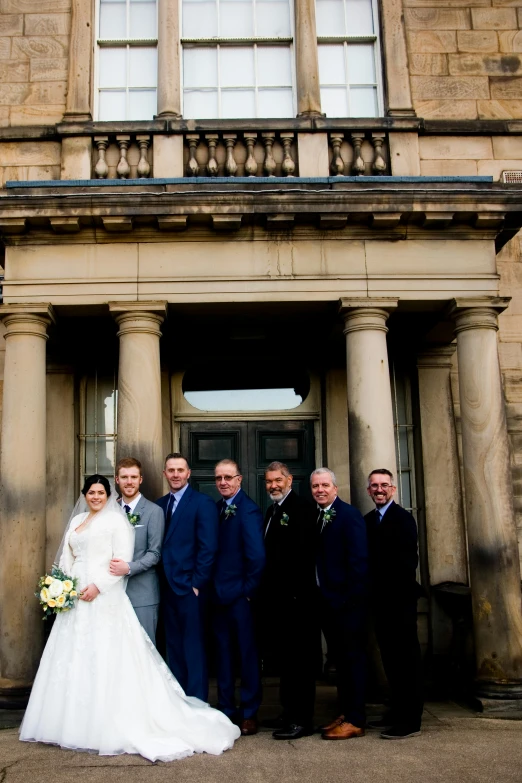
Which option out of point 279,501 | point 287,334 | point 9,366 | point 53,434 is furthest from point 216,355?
point 279,501

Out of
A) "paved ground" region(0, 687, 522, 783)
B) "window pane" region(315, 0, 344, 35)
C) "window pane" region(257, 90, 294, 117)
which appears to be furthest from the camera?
"window pane" region(315, 0, 344, 35)

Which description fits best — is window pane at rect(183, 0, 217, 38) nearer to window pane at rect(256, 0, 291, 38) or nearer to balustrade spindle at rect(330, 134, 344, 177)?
window pane at rect(256, 0, 291, 38)

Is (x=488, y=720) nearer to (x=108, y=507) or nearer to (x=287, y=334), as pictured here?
(x=108, y=507)

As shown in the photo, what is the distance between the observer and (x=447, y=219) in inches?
317

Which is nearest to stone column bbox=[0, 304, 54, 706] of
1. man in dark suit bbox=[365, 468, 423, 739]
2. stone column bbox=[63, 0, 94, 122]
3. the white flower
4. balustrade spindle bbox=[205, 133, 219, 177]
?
the white flower

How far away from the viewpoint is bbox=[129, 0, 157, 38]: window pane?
9.91 m

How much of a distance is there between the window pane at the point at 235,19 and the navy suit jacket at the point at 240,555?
6208 millimetres

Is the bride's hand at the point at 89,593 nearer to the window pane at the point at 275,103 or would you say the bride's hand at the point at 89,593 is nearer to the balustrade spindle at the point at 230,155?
the balustrade spindle at the point at 230,155

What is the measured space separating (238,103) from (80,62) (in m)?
1.93

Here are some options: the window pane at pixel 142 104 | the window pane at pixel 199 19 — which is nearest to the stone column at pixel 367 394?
the window pane at pixel 142 104

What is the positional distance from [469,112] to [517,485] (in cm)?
451

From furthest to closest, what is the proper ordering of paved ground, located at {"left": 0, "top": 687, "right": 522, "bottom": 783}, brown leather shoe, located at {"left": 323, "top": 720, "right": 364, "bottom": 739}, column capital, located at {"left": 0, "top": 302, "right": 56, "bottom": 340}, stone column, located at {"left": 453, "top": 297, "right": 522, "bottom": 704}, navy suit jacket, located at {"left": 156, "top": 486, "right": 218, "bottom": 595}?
column capital, located at {"left": 0, "top": 302, "right": 56, "bottom": 340}
stone column, located at {"left": 453, "top": 297, "right": 522, "bottom": 704}
navy suit jacket, located at {"left": 156, "top": 486, "right": 218, "bottom": 595}
brown leather shoe, located at {"left": 323, "top": 720, "right": 364, "bottom": 739}
paved ground, located at {"left": 0, "top": 687, "right": 522, "bottom": 783}

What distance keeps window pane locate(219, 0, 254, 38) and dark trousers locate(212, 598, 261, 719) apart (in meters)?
6.94

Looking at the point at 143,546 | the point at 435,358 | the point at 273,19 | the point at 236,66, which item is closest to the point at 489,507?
the point at 435,358
